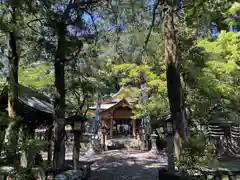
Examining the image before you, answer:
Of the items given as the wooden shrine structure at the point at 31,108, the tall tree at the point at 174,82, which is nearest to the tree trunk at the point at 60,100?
the wooden shrine structure at the point at 31,108

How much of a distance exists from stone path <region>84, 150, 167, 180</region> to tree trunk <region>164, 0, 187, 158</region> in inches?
120

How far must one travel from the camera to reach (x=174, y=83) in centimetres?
631

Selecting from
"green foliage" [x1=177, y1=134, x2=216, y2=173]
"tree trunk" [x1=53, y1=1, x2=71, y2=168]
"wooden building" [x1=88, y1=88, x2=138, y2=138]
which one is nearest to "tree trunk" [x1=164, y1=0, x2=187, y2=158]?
"green foliage" [x1=177, y1=134, x2=216, y2=173]

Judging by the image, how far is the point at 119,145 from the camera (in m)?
18.4

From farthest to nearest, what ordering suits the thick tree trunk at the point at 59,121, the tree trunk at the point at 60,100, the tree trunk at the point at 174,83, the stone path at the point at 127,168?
the stone path at the point at 127,168 → the thick tree trunk at the point at 59,121 → the tree trunk at the point at 60,100 → the tree trunk at the point at 174,83

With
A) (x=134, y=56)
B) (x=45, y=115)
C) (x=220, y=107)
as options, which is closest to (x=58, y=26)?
(x=45, y=115)

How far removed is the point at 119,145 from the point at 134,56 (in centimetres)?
613

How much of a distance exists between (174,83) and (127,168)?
560 cm

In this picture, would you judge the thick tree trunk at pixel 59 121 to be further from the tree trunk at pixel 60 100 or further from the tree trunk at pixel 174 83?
the tree trunk at pixel 174 83

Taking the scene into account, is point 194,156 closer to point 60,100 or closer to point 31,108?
point 60,100

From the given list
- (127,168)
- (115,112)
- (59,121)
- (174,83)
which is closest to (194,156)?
(174,83)

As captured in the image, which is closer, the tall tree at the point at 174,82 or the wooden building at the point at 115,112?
the tall tree at the point at 174,82

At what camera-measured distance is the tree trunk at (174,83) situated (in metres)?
6.14

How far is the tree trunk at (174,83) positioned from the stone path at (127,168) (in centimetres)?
304
